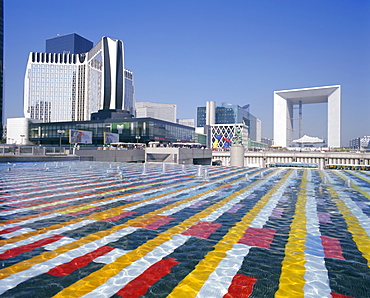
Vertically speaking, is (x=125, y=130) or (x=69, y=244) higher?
(x=125, y=130)

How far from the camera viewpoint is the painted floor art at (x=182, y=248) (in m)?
4.27

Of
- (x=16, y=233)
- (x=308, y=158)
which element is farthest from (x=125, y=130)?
(x=16, y=233)

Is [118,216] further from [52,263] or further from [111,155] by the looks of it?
[111,155]

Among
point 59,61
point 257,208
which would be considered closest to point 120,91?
point 59,61

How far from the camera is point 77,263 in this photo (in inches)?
199

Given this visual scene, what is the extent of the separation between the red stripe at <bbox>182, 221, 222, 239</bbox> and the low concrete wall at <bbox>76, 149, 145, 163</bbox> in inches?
1299

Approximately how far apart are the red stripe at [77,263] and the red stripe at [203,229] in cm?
204

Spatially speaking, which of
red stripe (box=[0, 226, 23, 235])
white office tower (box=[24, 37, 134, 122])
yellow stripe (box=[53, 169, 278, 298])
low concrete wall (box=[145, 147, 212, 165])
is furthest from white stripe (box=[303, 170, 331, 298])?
white office tower (box=[24, 37, 134, 122])

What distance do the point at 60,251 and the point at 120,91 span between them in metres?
88.1

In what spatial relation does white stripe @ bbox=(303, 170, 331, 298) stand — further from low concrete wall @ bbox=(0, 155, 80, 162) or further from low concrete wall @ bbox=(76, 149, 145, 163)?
low concrete wall @ bbox=(76, 149, 145, 163)

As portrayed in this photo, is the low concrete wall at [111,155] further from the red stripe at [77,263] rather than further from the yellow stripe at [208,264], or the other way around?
the red stripe at [77,263]

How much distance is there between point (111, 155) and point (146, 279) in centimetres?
3763

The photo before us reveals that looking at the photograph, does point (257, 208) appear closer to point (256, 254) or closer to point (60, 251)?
point (256, 254)

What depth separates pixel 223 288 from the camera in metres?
4.23
